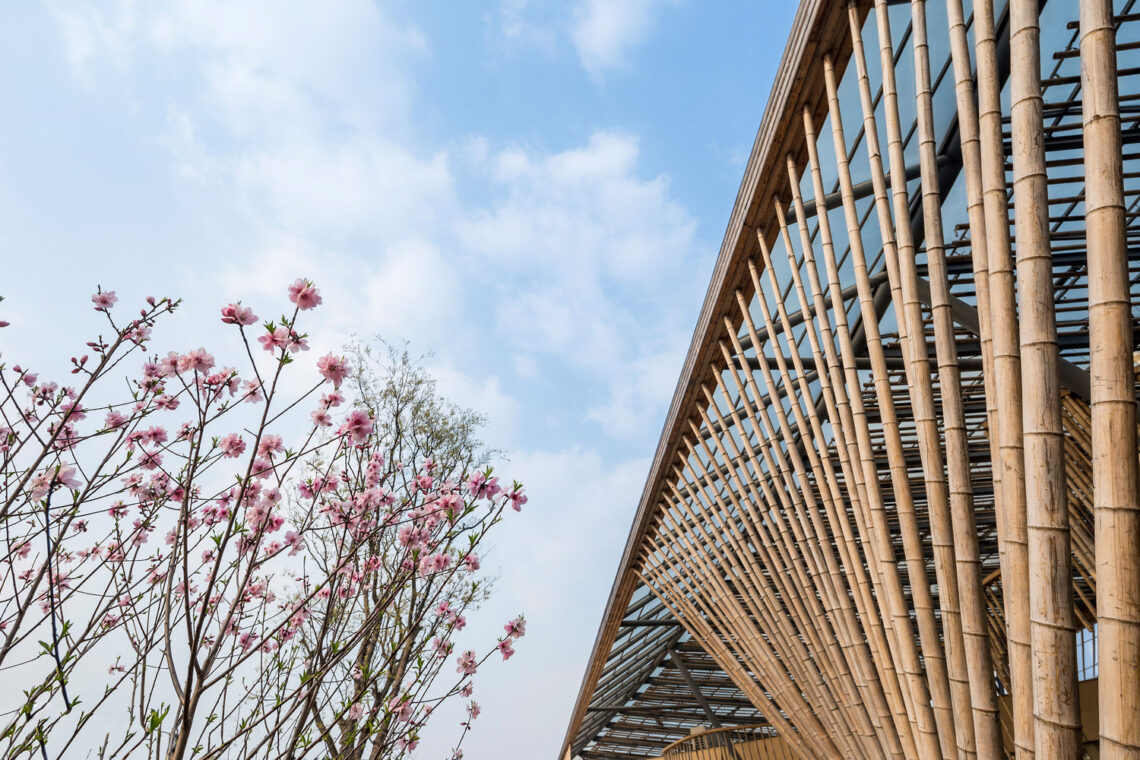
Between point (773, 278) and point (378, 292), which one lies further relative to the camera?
point (378, 292)

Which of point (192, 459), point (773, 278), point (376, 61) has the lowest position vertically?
point (192, 459)

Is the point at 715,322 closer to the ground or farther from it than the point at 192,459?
farther from it

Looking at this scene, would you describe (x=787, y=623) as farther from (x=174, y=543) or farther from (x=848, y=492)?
(x=174, y=543)

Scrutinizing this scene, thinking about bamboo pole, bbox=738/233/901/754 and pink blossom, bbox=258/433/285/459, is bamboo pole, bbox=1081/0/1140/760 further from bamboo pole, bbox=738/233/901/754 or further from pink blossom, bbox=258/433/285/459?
pink blossom, bbox=258/433/285/459

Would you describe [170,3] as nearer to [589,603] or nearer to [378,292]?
[378,292]

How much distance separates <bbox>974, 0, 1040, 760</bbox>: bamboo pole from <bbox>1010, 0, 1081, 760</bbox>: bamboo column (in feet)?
0.32

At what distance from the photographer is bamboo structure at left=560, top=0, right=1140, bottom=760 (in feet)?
4.93

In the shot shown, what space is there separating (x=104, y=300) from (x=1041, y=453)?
11.2 ft

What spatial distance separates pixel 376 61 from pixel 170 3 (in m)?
1.33

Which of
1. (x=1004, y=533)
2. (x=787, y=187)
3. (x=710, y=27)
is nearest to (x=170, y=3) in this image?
(x=787, y=187)

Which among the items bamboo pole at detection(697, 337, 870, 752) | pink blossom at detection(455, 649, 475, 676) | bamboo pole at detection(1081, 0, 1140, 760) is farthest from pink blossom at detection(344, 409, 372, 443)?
bamboo pole at detection(1081, 0, 1140, 760)

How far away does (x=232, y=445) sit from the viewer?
10.7ft

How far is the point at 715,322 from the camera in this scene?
18.1 feet

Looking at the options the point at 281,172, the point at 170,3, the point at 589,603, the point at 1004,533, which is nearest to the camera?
the point at 1004,533
